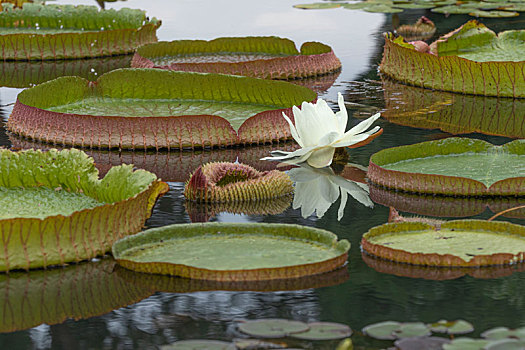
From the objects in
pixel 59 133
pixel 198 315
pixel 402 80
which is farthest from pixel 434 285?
pixel 402 80

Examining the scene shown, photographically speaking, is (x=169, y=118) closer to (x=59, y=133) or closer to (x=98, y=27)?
(x=59, y=133)

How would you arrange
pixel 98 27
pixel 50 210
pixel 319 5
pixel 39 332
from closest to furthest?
pixel 39 332 → pixel 50 210 → pixel 98 27 → pixel 319 5

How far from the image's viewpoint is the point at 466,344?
3576mm

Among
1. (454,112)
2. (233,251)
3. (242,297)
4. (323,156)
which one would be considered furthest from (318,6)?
(242,297)

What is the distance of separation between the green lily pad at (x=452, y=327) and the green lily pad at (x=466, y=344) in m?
0.12

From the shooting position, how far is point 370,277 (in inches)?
175

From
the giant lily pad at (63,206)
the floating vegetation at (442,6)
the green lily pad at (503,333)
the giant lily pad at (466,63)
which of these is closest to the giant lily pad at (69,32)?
the giant lily pad at (466,63)

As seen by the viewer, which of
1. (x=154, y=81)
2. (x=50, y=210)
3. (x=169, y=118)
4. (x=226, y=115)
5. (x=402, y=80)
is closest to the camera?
(x=50, y=210)

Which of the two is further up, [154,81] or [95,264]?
[154,81]

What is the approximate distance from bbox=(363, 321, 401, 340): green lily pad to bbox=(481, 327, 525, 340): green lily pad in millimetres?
336

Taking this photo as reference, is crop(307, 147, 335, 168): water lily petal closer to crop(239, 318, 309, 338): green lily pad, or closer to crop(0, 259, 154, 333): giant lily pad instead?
crop(0, 259, 154, 333): giant lily pad

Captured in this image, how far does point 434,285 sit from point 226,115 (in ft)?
11.9

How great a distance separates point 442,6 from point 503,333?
12668 mm

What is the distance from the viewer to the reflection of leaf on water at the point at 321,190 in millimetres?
5695
